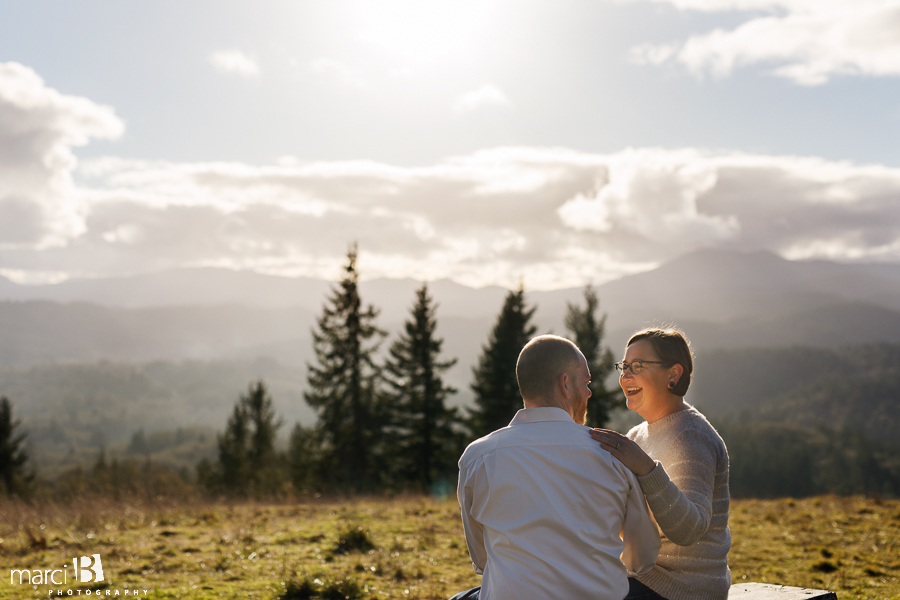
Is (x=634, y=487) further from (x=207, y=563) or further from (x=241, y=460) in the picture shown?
(x=241, y=460)

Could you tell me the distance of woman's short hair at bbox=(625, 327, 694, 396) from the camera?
12.0 feet

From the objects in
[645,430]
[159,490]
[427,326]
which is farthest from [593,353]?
[645,430]

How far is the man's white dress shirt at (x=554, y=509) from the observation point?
112 inches

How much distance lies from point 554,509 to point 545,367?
2.31ft

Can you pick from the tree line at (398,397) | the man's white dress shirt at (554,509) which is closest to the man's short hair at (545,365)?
the man's white dress shirt at (554,509)

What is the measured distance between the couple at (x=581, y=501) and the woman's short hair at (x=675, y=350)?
0.20m

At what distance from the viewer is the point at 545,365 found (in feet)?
10.2

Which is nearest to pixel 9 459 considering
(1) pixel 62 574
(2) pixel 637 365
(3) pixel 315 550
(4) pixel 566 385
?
(1) pixel 62 574

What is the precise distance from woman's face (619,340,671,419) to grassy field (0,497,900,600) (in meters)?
4.05

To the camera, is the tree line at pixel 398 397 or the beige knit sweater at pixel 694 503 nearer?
the beige knit sweater at pixel 694 503

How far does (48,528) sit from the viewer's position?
33.0 feet

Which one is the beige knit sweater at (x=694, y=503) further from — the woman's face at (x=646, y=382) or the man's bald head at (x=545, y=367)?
the man's bald head at (x=545, y=367)

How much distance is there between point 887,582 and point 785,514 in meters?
6.10

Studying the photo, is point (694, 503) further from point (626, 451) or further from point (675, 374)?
point (675, 374)
